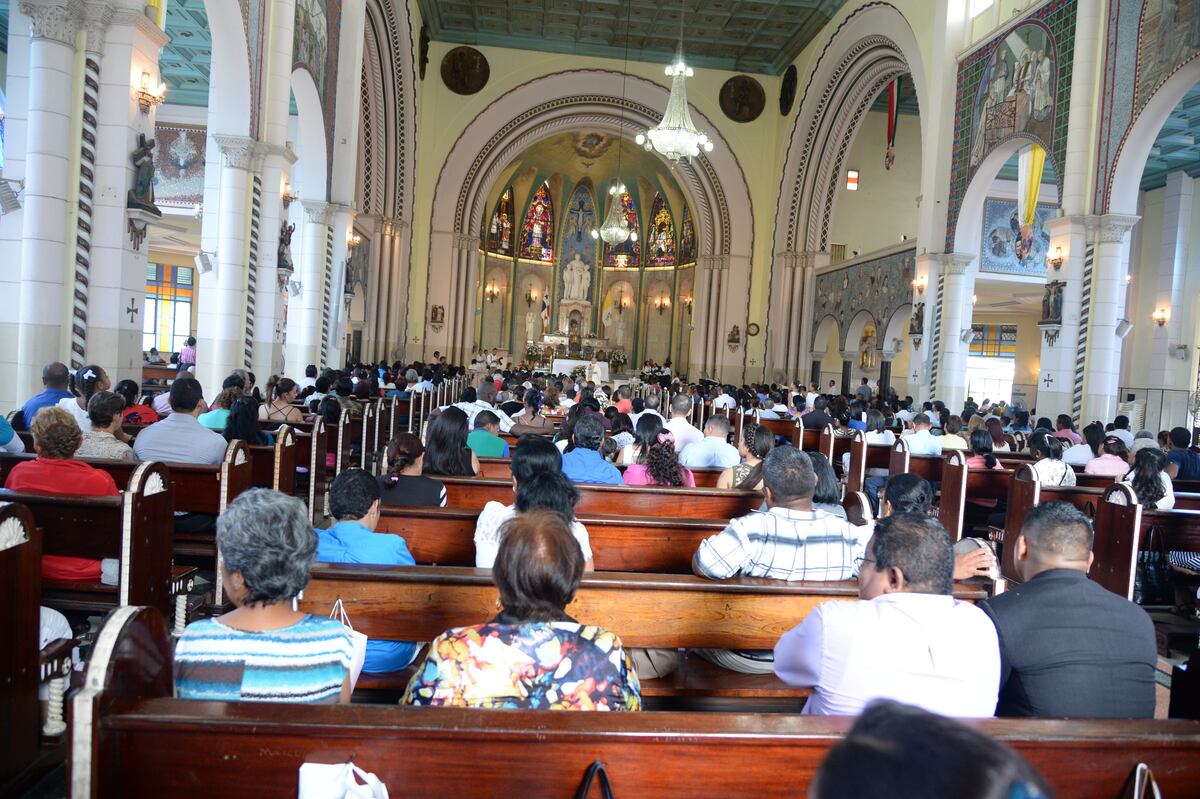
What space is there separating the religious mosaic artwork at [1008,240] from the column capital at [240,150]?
14.6 m

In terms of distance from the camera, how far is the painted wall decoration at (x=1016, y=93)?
38.1 ft

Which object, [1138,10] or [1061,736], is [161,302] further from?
[1061,736]

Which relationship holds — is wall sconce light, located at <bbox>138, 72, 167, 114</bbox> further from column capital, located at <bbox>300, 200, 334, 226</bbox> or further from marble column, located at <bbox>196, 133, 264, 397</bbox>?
column capital, located at <bbox>300, 200, 334, 226</bbox>

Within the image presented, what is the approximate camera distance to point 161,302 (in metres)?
25.3

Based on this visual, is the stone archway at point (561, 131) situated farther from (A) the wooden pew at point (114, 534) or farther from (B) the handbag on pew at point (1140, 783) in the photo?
(B) the handbag on pew at point (1140, 783)

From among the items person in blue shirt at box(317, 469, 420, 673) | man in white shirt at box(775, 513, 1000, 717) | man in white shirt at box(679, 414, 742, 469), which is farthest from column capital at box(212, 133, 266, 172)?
man in white shirt at box(775, 513, 1000, 717)

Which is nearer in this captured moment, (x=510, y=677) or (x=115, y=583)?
(x=510, y=677)

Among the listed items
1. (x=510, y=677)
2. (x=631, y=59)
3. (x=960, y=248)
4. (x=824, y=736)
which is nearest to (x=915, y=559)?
(x=824, y=736)

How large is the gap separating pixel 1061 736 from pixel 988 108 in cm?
1364

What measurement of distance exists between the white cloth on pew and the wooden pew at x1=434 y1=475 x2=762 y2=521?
8.68ft

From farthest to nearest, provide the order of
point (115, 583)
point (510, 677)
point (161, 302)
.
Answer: point (161, 302)
point (115, 583)
point (510, 677)

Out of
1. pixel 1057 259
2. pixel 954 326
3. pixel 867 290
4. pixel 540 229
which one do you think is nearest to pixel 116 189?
pixel 1057 259

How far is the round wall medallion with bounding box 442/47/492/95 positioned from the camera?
22.3 meters

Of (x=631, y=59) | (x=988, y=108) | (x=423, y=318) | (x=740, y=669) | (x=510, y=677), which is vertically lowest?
(x=740, y=669)
